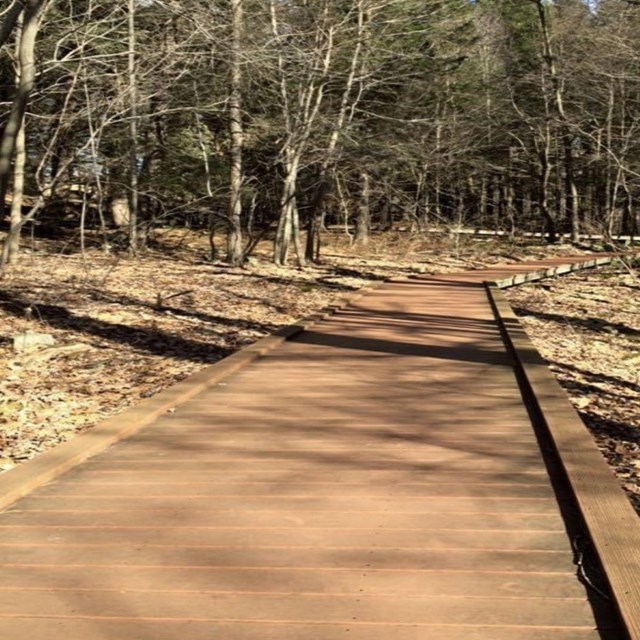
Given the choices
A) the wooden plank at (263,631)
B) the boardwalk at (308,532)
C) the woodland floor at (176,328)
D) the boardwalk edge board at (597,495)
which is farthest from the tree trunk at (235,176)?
the wooden plank at (263,631)

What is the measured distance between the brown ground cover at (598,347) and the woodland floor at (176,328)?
0.02 metres

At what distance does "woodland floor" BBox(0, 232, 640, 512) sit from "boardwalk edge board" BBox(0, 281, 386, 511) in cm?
55

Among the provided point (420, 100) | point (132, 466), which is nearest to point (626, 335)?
point (132, 466)

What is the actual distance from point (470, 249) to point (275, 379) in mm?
23172

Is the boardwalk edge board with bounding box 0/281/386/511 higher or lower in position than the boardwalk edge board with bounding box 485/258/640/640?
lower

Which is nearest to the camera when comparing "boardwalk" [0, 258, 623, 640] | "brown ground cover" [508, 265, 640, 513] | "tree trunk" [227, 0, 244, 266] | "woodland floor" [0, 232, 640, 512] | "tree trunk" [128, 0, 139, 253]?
"boardwalk" [0, 258, 623, 640]

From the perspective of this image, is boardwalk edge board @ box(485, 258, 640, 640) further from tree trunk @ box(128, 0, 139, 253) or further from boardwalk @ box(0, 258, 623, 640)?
tree trunk @ box(128, 0, 139, 253)

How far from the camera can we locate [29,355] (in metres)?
8.14

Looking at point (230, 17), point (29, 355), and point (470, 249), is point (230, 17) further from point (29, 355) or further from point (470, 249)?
point (470, 249)

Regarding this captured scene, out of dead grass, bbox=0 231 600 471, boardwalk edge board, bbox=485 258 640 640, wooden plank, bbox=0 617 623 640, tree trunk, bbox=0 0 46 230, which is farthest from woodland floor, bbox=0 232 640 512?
tree trunk, bbox=0 0 46 230

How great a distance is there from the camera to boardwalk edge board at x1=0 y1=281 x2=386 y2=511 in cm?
381

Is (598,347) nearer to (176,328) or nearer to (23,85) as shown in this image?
(176,328)

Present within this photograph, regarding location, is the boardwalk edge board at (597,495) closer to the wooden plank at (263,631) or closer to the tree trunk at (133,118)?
the wooden plank at (263,631)

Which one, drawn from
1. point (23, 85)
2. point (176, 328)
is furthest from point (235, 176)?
point (23, 85)
